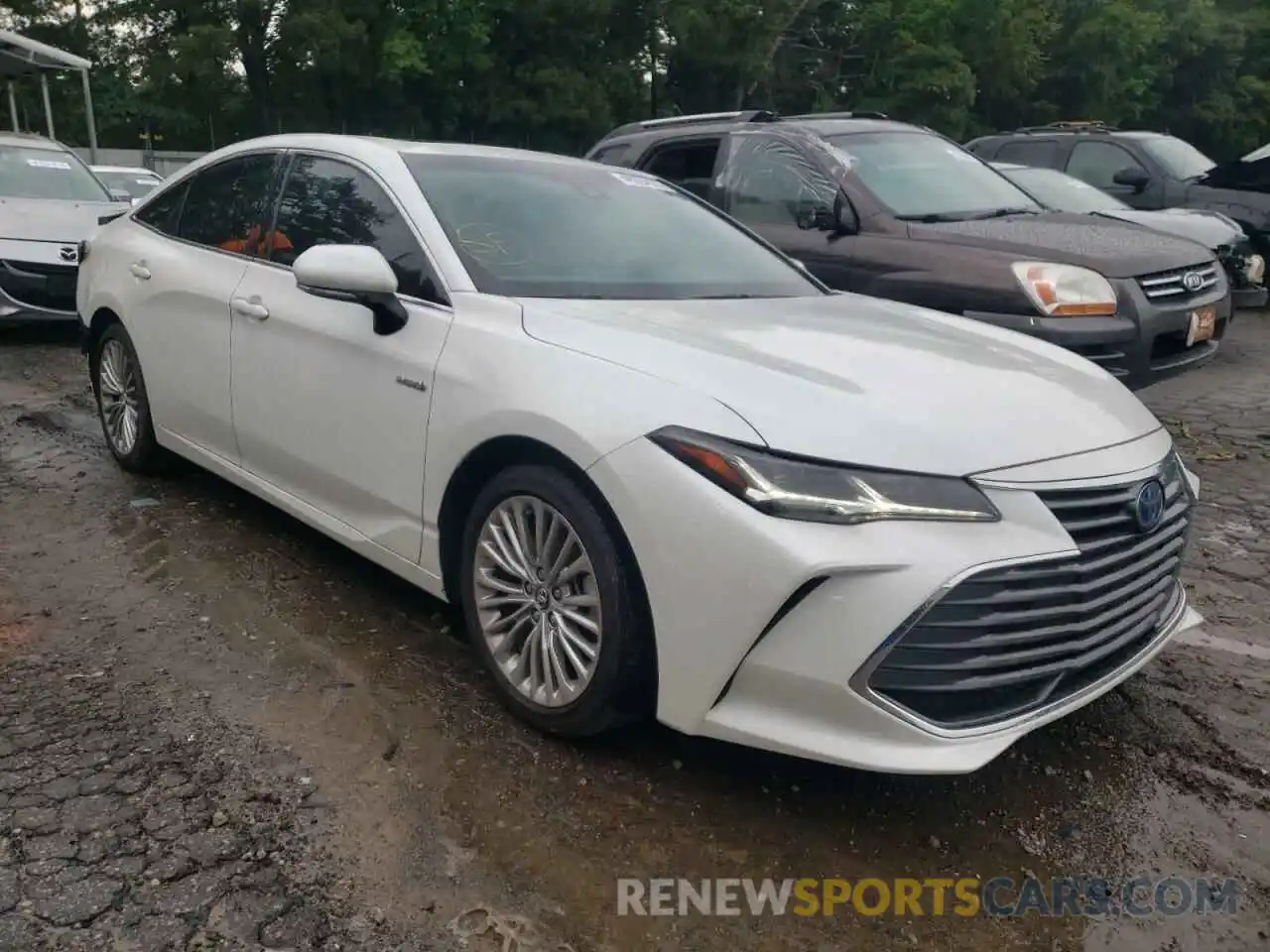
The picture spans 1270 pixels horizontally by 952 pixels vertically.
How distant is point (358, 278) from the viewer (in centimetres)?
308

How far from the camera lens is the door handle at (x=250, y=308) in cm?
378

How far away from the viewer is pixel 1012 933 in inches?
89.1

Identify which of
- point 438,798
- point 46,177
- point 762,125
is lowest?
point 438,798

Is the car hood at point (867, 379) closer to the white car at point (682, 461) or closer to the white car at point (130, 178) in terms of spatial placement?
the white car at point (682, 461)

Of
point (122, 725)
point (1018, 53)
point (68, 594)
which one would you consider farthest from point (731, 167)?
point (1018, 53)

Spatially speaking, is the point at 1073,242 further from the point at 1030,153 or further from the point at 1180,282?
the point at 1030,153

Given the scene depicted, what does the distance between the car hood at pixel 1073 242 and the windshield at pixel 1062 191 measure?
2795 mm

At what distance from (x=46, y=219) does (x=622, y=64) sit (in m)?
28.0

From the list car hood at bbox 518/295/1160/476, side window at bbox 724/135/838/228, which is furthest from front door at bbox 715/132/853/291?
car hood at bbox 518/295/1160/476

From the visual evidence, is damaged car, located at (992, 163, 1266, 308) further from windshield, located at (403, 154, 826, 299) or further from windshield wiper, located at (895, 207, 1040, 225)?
windshield, located at (403, 154, 826, 299)

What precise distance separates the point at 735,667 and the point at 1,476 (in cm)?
420

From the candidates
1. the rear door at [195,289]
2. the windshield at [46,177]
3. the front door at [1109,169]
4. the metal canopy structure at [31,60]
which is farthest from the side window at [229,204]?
the metal canopy structure at [31,60]

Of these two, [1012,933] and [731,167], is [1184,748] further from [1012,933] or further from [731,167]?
[731,167]

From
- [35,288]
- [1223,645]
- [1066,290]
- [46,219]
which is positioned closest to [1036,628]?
[1223,645]
